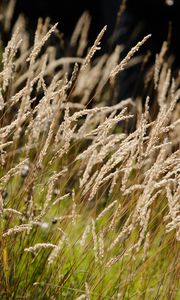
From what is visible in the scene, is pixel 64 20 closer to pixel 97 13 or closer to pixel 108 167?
pixel 97 13

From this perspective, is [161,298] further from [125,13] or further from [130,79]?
[125,13]

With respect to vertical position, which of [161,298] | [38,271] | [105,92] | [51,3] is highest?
[51,3]

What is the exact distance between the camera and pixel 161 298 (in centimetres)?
246

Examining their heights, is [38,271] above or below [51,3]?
below

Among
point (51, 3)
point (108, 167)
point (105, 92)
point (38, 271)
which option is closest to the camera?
point (108, 167)

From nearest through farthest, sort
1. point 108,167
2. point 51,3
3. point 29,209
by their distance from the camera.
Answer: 1. point 108,167
2. point 29,209
3. point 51,3

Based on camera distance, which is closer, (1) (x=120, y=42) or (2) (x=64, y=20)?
(2) (x=64, y=20)

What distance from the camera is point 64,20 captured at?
683 centimetres

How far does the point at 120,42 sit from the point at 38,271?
203 inches

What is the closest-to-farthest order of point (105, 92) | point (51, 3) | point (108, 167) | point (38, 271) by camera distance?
point (108, 167) < point (38, 271) < point (105, 92) < point (51, 3)

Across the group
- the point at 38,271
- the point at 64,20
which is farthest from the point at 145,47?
the point at 38,271

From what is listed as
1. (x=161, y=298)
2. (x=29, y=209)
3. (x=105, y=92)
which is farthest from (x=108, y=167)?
(x=105, y=92)

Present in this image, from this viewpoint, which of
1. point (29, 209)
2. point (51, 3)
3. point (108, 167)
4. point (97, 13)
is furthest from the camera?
point (97, 13)

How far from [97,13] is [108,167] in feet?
17.4
